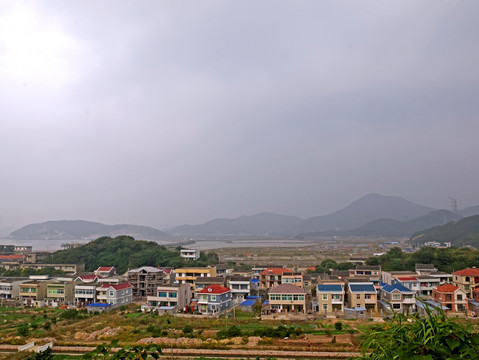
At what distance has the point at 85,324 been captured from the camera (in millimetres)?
21438

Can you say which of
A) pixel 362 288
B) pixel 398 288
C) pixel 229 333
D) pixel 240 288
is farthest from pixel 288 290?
pixel 229 333

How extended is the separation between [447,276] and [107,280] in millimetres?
26867

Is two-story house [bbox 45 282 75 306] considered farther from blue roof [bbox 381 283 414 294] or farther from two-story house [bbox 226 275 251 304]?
blue roof [bbox 381 283 414 294]

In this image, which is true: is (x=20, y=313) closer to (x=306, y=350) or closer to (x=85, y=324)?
(x=85, y=324)

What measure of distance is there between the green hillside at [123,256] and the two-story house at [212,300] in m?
16.4

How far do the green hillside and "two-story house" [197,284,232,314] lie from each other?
16.4 meters

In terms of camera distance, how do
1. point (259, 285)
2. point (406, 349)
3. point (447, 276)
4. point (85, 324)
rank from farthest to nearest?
point (259, 285), point (447, 276), point (85, 324), point (406, 349)

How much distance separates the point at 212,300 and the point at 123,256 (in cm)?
2754

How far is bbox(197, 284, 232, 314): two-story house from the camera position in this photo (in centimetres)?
2509

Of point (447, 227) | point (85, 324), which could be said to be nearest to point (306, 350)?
point (85, 324)

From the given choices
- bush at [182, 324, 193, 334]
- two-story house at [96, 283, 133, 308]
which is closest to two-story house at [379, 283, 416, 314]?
bush at [182, 324, 193, 334]

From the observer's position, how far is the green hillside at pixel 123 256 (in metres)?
44.8

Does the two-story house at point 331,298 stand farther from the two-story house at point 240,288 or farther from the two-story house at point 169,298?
the two-story house at point 169,298

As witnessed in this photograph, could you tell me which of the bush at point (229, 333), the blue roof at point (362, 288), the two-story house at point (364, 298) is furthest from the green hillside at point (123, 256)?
the bush at point (229, 333)
